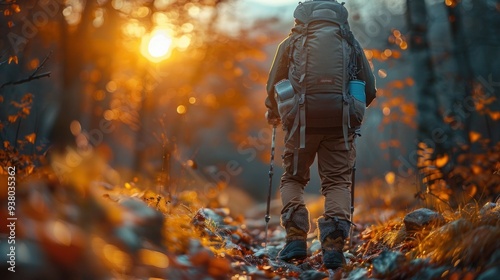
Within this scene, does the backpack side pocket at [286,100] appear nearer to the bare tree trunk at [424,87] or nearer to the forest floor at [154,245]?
the forest floor at [154,245]

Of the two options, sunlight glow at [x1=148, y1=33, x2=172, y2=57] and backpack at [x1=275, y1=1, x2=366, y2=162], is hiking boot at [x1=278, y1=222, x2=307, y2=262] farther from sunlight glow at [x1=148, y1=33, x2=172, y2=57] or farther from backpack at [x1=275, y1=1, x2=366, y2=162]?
sunlight glow at [x1=148, y1=33, x2=172, y2=57]

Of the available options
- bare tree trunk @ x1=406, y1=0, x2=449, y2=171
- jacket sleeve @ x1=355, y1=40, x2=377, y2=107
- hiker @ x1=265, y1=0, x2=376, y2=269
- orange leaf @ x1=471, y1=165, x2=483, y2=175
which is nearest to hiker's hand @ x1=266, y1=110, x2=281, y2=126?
hiker @ x1=265, y1=0, x2=376, y2=269

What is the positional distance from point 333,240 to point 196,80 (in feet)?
50.3

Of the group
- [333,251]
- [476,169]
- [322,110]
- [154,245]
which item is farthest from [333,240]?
[476,169]

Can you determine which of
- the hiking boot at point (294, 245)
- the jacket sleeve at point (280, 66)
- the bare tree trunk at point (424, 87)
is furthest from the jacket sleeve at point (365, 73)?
the bare tree trunk at point (424, 87)

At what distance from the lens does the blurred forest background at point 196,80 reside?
7.02m

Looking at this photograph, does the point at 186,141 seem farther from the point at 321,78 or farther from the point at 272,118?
the point at 321,78

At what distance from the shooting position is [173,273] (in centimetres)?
320

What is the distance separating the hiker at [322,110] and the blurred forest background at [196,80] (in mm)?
1554

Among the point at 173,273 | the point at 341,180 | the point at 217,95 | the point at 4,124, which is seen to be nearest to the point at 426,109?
the point at 341,180

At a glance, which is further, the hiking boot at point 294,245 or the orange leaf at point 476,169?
the orange leaf at point 476,169

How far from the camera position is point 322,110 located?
17.3 feet

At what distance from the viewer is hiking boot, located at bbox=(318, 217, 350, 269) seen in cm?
502

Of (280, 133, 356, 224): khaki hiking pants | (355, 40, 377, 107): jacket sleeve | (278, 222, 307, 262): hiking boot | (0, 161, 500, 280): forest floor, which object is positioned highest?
(355, 40, 377, 107): jacket sleeve
